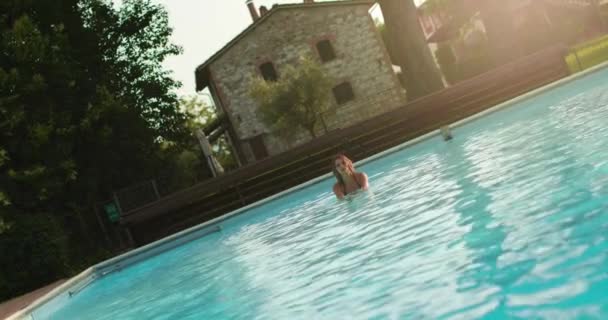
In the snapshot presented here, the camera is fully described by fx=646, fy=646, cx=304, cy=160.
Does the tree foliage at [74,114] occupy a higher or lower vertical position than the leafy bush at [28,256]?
higher

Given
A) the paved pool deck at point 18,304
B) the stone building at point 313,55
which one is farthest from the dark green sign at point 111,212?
the stone building at point 313,55

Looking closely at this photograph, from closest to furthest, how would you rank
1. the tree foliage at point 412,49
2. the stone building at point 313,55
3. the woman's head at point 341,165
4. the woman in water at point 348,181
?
1. the woman's head at point 341,165
2. the woman in water at point 348,181
3. the tree foliage at point 412,49
4. the stone building at point 313,55

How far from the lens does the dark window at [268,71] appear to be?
3875 cm

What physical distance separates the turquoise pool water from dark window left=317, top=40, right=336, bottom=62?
22.6m

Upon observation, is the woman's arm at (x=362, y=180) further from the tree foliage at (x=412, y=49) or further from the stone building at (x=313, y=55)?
the stone building at (x=313, y=55)

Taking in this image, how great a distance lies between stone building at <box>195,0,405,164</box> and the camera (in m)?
38.3

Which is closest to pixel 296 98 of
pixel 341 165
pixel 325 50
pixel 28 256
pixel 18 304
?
pixel 325 50

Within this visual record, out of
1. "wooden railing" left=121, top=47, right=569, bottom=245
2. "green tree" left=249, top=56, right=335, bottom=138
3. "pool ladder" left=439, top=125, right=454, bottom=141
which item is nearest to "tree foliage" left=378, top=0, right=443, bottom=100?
"wooden railing" left=121, top=47, right=569, bottom=245

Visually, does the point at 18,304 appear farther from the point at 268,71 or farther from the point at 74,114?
the point at 268,71

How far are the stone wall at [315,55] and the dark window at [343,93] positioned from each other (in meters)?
0.25

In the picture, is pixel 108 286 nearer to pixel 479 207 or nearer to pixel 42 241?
pixel 42 241

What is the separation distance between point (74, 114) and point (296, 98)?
12.7 metres

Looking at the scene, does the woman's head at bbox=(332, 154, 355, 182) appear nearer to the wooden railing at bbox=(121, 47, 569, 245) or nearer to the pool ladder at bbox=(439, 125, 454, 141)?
the pool ladder at bbox=(439, 125, 454, 141)

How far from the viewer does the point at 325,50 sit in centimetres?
3928
